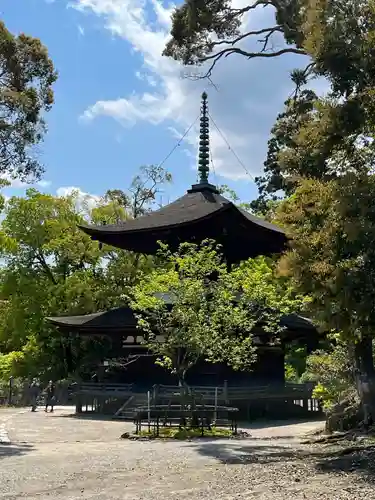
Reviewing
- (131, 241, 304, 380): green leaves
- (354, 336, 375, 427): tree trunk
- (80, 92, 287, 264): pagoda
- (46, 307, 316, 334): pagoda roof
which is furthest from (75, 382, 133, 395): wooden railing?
(354, 336, 375, 427): tree trunk

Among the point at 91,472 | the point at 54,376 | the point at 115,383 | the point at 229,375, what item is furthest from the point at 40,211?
the point at 91,472

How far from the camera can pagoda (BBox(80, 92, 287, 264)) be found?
21.6 m

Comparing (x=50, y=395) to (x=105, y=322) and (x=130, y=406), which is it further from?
(x=130, y=406)

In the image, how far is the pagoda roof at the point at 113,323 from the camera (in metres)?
22.0

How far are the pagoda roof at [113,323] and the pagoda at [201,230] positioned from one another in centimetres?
282

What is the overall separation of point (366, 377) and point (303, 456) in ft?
10.1

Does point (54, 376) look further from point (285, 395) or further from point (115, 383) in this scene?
point (285, 395)

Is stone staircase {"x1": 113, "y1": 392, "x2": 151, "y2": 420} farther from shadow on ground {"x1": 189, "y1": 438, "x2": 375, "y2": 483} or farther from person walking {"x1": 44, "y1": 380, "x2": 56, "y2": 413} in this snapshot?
shadow on ground {"x1": 189, "y1": 438, "x2": 375, "y2": 483}

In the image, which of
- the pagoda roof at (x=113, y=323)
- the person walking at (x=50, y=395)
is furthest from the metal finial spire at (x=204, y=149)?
the person walking at (x=50, y=395)

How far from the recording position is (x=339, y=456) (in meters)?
9.51

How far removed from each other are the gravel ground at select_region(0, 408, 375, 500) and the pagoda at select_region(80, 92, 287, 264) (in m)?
9.23

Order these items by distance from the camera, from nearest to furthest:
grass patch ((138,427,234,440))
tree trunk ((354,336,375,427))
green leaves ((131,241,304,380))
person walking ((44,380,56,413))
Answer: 1. tree trunk ((354,336,375,427))
2. grass patch ((138,427,234,440))
3. green leaves ((131,241,304,380))
4. person walking ((44,380,56,413))

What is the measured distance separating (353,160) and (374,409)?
5.55 meters

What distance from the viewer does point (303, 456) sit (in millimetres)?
9898
